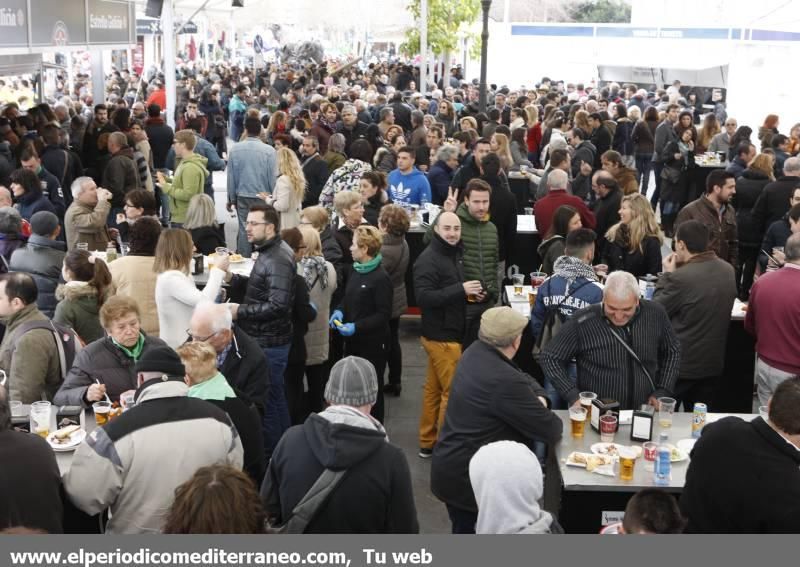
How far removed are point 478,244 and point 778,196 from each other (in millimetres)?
3605

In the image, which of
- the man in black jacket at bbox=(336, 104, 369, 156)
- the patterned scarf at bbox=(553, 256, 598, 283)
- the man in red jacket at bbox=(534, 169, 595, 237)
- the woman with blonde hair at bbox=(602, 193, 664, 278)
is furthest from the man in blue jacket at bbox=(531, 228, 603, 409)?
the man in black jacket at bbox=(336, 104, 369, 156)

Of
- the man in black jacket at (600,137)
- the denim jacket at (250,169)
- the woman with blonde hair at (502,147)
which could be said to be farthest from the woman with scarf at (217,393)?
the man in black jacket at (600,137)

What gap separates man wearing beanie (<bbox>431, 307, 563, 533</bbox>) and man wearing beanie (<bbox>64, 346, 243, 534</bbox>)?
119 cm

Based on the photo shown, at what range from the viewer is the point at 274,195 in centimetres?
902

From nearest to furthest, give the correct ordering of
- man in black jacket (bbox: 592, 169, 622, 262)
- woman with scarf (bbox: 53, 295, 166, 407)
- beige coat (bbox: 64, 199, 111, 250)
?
woman with scarf (bbox: 53, 295, 166, 407) < beige coat (bbox: 64, 199, 111, 250) < man in black jacket (bbox: 592, 169, 622, 262)

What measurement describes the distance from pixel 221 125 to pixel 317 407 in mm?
13545

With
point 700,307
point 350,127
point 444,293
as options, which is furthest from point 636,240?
point 350,127

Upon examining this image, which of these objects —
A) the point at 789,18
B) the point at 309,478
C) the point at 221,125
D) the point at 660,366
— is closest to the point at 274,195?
the point at 660,366

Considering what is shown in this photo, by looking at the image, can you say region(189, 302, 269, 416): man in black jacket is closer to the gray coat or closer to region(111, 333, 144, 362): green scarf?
region(111, 333, 144, 362): green scarf

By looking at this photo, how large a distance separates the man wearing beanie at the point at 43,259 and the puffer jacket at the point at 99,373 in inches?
66.9

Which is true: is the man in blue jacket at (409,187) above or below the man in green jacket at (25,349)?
above

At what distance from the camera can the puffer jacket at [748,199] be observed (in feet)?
29.8

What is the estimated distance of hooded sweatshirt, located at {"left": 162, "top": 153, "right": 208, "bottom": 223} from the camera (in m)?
9.18

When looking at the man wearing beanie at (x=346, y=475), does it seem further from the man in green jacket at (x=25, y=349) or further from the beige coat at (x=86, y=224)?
the beige coat at (x=86, y=224)
